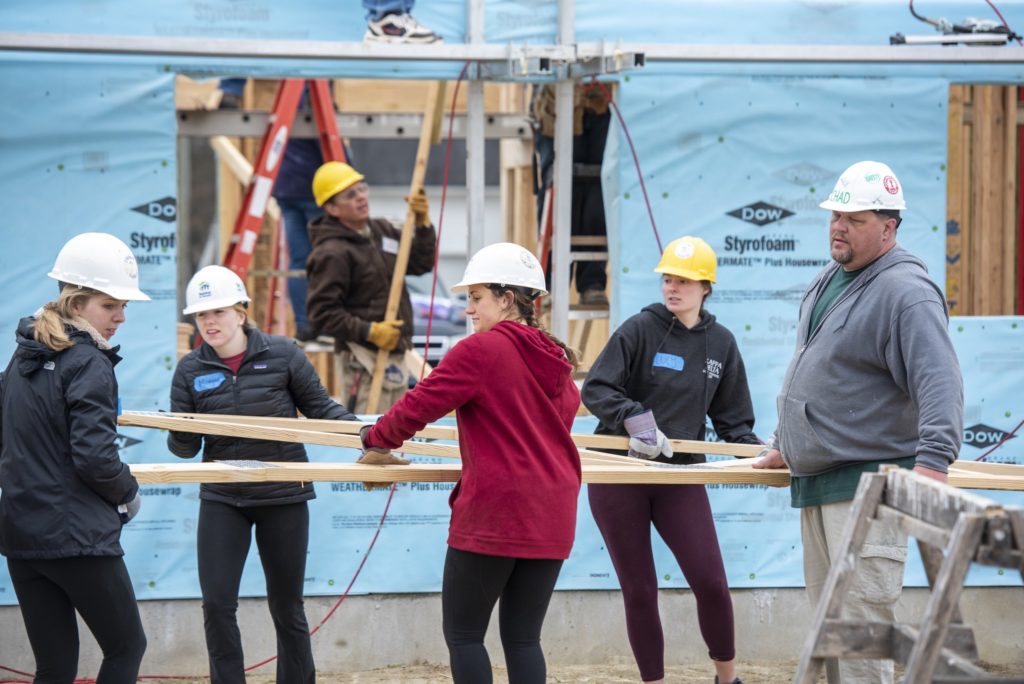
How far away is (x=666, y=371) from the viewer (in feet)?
17.6

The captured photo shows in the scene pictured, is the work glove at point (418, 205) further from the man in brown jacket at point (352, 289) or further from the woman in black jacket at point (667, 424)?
the woman in black jacket at point (667, 424)

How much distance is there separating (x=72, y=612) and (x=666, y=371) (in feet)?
7.67

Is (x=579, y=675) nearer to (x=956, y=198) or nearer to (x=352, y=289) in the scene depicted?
(x=352, y=289)

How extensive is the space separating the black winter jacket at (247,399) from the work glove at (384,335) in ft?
5.37

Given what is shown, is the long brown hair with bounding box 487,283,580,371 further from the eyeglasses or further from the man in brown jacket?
the eyeglasses

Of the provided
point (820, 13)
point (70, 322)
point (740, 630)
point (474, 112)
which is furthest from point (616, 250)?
point (70, 322)

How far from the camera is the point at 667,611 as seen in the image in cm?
653

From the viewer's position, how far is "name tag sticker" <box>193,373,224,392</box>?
5.18 meters

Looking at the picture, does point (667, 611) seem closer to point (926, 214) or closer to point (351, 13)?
point (926, 214)

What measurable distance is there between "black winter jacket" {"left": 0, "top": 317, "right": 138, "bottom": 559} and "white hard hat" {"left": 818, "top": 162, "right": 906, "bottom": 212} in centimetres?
231

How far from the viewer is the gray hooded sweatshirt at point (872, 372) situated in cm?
418

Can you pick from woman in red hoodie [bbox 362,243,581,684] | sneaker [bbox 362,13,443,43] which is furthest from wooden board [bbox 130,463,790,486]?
sneaker [bbox 362,13,443,43]

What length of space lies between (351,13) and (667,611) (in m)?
3.09

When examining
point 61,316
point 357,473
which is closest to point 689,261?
point 357,473
